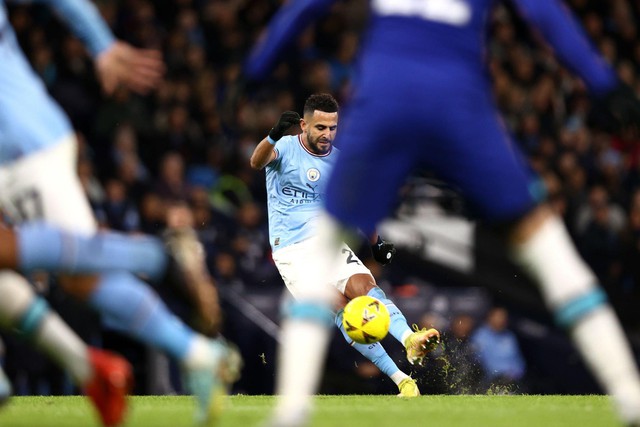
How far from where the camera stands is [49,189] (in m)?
5.53

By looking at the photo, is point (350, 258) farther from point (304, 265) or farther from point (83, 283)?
point (83, 283)

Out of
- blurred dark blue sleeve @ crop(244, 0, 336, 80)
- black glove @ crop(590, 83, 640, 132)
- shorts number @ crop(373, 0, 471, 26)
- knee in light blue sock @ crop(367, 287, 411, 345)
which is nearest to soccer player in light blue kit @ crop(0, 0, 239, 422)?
blurred dark blue sleeve @ crop(244, 0, 336, 80)

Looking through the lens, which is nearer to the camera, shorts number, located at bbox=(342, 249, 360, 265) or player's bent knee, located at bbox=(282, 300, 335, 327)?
player's bent knee, located at bbox=(282, 300, 335, 327)

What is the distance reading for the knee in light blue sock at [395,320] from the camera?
953cm

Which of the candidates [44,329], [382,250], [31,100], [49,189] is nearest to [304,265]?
[382,250]

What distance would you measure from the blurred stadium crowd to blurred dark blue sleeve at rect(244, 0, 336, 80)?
6378mm

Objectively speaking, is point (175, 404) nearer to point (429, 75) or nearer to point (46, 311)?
point (46, 311)

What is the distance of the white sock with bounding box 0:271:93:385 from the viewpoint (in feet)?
18.7

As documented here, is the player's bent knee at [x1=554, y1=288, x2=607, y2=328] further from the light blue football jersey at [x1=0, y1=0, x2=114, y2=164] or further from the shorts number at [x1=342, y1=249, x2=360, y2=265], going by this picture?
the shorts number at [x1=342, y1=249, x2=360, y2=265]

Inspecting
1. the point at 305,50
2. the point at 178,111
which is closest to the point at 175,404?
the point at 178,111

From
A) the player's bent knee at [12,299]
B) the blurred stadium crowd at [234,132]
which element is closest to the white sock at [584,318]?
the player's bent knee at [12,299]

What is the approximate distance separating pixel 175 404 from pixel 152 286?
365 cm

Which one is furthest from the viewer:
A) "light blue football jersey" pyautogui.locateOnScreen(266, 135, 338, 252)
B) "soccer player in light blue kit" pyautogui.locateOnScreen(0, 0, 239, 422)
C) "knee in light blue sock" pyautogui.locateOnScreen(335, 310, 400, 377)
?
"light blue football jersey" pyautogui.locateOnScreen(266, 135, 338, 252)

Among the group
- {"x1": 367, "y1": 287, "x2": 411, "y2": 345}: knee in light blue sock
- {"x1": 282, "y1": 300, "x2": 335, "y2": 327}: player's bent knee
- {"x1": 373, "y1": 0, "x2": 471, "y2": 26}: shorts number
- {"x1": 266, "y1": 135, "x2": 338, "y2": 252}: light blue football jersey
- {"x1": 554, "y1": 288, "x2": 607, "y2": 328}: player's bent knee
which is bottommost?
{"x1": 367, "y1": 287, "x2": 411, "y2": 345}: knee in light blue sock
